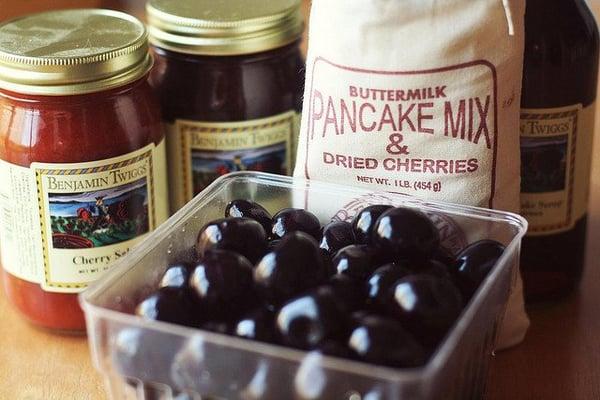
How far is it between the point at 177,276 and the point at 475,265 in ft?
0.61

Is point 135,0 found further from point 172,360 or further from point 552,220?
point 172,360

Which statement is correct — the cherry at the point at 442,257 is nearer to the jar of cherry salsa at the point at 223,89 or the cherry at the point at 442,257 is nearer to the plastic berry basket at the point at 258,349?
the plastic berry basket at the point at 258,349

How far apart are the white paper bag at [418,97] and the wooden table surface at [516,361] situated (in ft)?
0.39

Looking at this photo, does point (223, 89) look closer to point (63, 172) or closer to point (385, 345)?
point (63, 172)

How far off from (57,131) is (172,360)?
0.28m

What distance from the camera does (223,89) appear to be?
0.86 meters

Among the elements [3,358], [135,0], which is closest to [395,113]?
[3,358]

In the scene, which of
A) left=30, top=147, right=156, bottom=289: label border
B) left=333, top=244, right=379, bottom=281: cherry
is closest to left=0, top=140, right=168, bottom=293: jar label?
left=30, top=147, right=156, bottom=289: label border

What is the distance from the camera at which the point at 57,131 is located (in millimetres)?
771

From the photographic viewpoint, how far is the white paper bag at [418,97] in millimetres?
680

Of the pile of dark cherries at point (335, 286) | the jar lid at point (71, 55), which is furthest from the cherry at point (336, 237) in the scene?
the jar lid at point (71, 55)

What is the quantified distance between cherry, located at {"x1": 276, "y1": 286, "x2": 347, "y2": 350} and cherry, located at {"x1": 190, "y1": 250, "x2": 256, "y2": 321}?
0.13 ft

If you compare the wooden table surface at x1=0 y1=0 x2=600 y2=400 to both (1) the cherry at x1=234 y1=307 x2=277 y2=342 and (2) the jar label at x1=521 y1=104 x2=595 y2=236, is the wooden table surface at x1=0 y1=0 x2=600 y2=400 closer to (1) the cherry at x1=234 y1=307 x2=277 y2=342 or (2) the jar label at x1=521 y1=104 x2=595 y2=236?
(2) the jar label at x1=521 y1=104 x2=595 y2=236

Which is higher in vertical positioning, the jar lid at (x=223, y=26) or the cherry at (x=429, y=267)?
the jar lid at (x=223, y=26)
